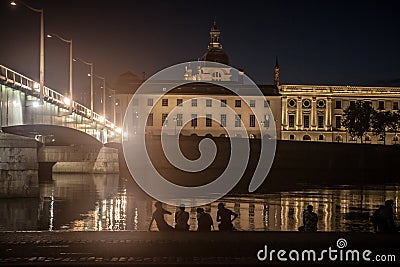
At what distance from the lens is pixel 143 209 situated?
40.1 meters

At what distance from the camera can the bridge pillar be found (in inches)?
1628

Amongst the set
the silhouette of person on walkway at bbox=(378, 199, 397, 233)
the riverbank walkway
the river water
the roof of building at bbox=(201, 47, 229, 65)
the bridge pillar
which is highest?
the roof of building at bbox=(201, 47, 229, 65)

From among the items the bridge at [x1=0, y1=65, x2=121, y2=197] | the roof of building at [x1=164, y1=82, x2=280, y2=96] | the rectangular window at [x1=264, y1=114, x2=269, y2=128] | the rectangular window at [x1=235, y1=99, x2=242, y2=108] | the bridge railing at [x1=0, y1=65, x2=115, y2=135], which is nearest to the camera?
the bridge railing at [x1=0, y1=65, x2=115, y2=135]

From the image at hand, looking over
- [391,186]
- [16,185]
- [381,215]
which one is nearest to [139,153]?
[391,186]

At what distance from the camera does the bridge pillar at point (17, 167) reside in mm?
41344

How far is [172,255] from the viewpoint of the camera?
726 inches

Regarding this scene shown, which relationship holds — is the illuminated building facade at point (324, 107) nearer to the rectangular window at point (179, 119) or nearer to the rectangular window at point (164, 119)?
the rectangular window at point (179, 119)

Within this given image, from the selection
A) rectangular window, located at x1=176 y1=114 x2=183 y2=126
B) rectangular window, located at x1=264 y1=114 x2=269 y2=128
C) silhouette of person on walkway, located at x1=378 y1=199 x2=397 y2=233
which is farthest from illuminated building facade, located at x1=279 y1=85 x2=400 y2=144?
silhouette of person on walkway, located at x1=378 y1=199 x2=397 y2=233

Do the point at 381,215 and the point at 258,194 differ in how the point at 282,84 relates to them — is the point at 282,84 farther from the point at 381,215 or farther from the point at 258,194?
the point at 381,215

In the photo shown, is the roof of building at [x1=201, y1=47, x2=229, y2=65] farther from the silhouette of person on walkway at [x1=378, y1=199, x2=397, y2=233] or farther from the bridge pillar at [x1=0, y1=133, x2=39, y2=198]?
the silhouette of person on walkway at [x1=378, y1=199, x2=397, y2=233]

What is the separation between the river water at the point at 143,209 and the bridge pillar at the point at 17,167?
752 millimetres

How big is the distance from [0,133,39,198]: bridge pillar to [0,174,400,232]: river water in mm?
752

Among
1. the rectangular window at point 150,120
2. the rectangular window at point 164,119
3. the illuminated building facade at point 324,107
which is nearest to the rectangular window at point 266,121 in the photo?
the illuminated building facade at point 324,107

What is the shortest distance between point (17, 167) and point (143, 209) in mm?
8052
